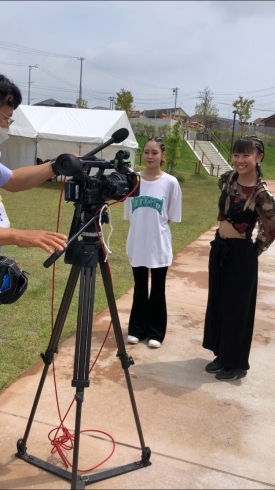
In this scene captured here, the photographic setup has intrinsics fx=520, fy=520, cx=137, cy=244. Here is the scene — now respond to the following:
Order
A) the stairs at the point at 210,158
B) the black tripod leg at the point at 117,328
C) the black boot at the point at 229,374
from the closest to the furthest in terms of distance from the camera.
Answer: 1. the black tripod leg at the point at 117,328
2. the black boot at the point at 229,374
3. the stairs at the point at 210,158

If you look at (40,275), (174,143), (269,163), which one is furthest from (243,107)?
(40,275)

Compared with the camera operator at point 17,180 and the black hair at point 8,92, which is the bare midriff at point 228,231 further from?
the black hair at point 8,92

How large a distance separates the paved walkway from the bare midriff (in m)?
1.07

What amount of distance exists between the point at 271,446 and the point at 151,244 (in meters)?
1.86

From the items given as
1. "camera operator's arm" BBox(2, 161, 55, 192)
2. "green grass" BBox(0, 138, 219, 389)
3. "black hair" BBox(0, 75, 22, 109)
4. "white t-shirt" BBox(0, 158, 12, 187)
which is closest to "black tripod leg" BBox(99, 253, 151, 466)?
"camera operator's arm" BBox(2, 161, 55, 192)

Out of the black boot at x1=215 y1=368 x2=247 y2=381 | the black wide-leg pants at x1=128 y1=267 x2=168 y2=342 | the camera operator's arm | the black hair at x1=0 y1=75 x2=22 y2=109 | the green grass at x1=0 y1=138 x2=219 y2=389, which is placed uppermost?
the black hair at x1=0 y1=75 x2=22 y2=109

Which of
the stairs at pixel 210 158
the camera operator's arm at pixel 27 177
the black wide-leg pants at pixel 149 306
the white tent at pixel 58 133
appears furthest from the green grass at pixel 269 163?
the camera operator's arm at pixel 27 177

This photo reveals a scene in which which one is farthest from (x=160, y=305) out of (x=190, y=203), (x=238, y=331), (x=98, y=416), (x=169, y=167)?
(x=169, y=167)

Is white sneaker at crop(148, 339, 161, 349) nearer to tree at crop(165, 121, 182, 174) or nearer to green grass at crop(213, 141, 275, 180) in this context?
tree at crop(165, 121, 182, 174)

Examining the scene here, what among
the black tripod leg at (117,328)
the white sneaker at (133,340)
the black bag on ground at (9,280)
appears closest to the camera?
the black bag on ground at (9,280)

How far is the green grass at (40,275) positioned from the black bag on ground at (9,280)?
4.18ft

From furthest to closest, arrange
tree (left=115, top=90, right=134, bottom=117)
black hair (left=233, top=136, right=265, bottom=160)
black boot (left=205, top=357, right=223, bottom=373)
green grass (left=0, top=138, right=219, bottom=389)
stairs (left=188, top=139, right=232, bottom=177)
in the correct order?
tree (left=115, top=90, right=134, bottom=117), stairs (left=188, top=139, right=232, bottom=177), green grass (left=0, top=138, right=219, bottom=389), black boot (left=205, top=357, right=223, bottom=373), black hair (left=233, top=136, right=265, bottom=160)

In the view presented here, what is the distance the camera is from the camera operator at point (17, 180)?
84.0 inches

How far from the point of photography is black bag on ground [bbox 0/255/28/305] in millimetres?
2430
